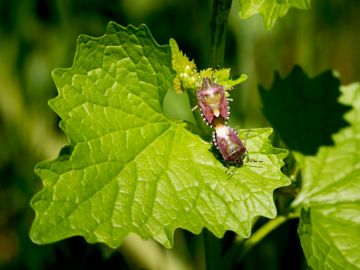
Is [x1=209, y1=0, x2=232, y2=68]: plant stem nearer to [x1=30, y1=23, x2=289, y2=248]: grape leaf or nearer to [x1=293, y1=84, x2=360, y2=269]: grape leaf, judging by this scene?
[x1=30, y1=23, x2=289, y2=248]: grape leaf

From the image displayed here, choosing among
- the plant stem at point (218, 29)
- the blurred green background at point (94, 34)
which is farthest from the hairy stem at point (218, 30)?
the blurred green background at point (94, 34)

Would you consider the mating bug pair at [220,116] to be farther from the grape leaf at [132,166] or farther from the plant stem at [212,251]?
the plant stem at [212,251]

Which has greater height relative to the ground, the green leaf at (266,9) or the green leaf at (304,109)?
the green leaf at (266,9)

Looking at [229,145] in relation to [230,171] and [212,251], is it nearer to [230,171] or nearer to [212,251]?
[230,171]

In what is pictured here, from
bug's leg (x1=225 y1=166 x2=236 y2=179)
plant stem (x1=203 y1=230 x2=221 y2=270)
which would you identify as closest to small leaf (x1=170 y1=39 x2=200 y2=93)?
bug's leg (x1=225 y1=166 x2=236 y2=179)

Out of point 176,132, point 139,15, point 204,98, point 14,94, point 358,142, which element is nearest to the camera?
point 204,98

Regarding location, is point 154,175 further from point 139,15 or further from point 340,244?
point 139,15

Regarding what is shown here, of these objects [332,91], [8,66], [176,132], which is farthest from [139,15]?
[176,132]
